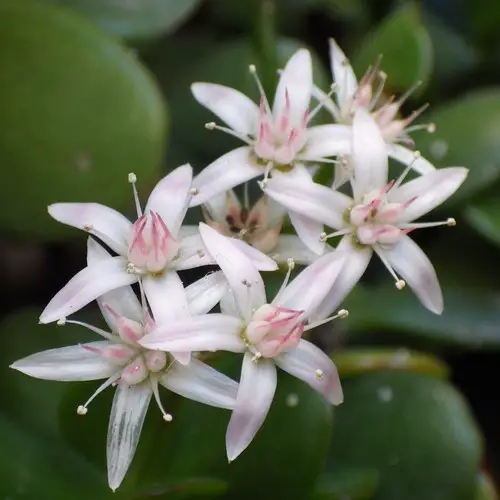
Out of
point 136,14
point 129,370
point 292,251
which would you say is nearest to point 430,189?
point 292,251

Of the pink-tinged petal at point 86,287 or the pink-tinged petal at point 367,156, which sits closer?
the pink-tinged petal at point 86,287

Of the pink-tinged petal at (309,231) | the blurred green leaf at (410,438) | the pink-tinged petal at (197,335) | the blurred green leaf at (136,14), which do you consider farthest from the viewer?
the blurred green leaf at (136,14)

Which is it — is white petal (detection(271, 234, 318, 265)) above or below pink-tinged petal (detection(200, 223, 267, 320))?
below

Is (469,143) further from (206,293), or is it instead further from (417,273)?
(206,293)

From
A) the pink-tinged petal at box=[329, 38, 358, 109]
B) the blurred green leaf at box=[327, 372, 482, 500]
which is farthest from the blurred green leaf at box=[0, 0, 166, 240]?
the blurred green leaf at box=[327, 372, 482, 500]

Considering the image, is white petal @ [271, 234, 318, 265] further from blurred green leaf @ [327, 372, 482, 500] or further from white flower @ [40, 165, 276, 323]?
blurred green leaf @ [327, 372, 482, 500]

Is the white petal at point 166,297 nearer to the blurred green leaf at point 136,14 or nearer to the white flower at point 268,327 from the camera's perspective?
the white flower at point 268,327

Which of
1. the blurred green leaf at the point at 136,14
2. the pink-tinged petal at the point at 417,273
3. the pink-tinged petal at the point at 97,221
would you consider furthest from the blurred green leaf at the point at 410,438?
the blurred green leaf at the point at 136,14
